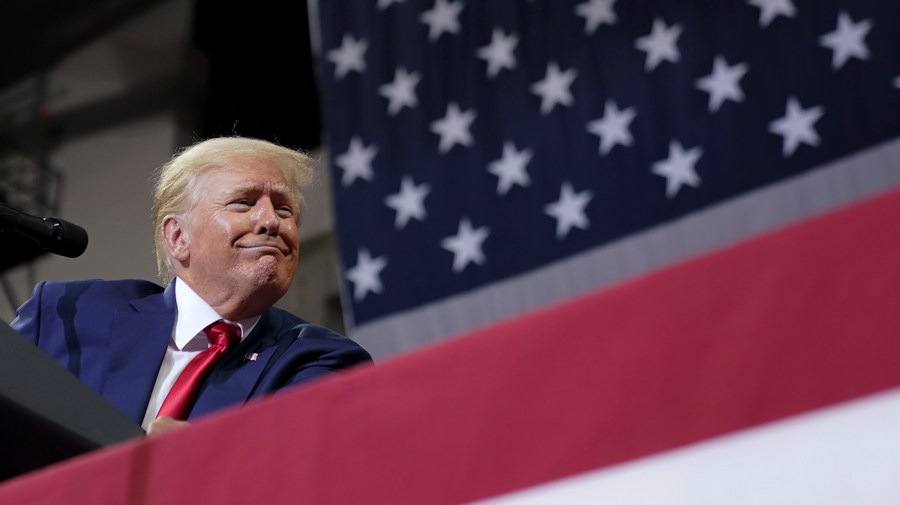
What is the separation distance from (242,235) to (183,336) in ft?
0.79

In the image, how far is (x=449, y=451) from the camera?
27.0 inches

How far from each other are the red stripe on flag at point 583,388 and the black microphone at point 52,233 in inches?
21.3

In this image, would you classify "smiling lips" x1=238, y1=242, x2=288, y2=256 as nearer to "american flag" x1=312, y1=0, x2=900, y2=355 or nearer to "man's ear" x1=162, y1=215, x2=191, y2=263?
"man's ear" x1=162, y1=215, x2=191, y2=263

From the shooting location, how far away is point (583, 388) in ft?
2.13

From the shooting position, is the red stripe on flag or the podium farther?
the podium

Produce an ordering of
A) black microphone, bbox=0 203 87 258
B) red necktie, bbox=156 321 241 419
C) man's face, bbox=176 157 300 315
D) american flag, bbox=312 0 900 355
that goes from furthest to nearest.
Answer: american flag, bbox=312 0 900 355
man's face, bbox=176 157 300 315
red necktie, bbox=156 321 241 419
black microphone, bbox=0 203 87 258

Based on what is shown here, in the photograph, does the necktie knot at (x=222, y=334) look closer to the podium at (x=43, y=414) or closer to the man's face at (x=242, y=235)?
the man's face at (x=242, y=235)

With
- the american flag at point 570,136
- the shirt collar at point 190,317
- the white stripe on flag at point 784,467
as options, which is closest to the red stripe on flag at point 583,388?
the white stripe on flag at point 784,467

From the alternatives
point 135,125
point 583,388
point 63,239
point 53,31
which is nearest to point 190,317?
point 63,239

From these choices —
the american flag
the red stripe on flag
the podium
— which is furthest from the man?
the american flag

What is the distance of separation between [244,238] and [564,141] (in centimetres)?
216

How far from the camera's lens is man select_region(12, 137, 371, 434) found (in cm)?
143

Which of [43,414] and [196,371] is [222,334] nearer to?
[196,371]

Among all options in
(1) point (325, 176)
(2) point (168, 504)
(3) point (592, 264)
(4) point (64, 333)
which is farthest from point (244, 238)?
(1) point (325, 176)
